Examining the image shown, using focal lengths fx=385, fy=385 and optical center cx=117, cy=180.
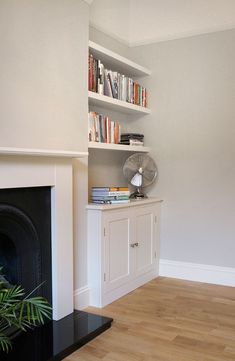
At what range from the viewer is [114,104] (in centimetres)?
338

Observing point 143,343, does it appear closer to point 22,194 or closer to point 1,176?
point 22,194

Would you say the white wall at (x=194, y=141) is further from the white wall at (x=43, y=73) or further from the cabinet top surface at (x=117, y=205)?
the white wall at (x=43, y=73)

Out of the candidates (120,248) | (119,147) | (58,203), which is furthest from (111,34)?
(120,248)

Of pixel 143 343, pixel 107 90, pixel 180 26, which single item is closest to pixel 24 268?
pixel 143 343

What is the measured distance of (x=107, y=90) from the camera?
10.9 feet

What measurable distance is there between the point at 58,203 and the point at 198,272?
1.78 m

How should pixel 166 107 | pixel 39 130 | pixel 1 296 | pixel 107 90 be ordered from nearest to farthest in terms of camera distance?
1. pixel 1 296
2. pixel 39 130
3. pixel 107 90
4. pixel 166 107

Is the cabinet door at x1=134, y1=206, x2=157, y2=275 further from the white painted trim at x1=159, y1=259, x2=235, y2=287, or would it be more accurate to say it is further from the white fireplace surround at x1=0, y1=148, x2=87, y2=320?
the white fireplace surround at x1=0, y1=148, x2=87, y2=320

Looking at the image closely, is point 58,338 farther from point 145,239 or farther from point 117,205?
point 145,239

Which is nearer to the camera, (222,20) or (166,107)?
(222,20)

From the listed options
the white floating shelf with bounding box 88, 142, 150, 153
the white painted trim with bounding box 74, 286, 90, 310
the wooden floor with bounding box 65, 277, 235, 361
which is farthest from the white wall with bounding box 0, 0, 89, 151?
the wooden floor with bounding box 65, 277, 235, 361

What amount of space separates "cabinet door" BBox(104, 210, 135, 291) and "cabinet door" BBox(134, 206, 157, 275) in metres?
0.14

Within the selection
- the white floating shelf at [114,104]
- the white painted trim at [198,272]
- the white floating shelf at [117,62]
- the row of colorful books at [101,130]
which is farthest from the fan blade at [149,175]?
the white floating shelf at [117,62]

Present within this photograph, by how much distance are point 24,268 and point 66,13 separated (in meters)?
1.79
